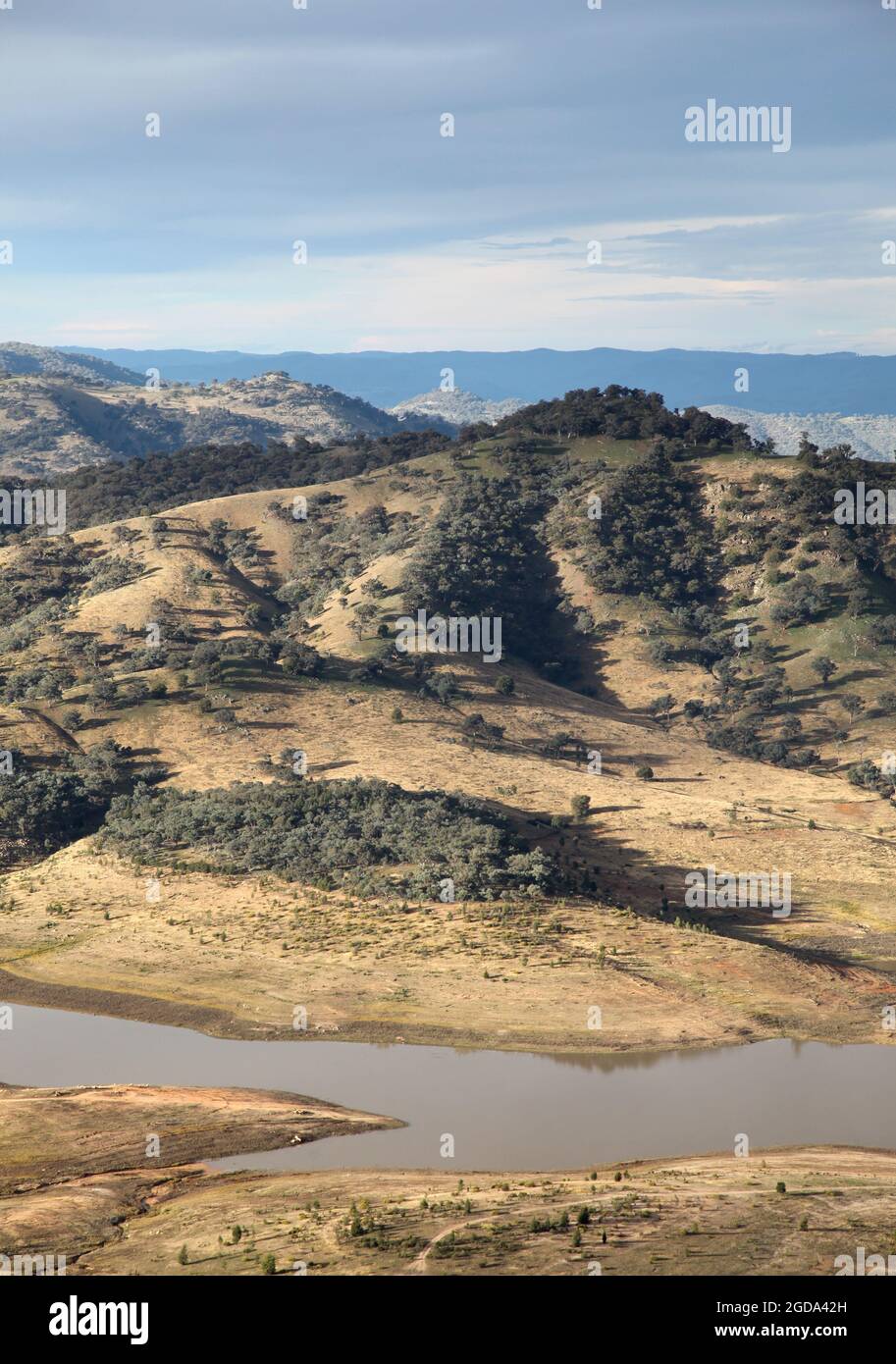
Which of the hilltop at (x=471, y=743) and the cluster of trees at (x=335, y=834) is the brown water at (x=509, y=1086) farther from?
the cluster of trees at (x=335, y=834)

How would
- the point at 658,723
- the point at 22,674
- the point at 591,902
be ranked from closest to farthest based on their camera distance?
1. the point at 591,902
2. the point at 22,674
3. the point at 658,723

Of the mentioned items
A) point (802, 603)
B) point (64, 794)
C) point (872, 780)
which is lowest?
point (872, 780)

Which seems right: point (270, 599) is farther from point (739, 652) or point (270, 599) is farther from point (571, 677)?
point (739, 652)

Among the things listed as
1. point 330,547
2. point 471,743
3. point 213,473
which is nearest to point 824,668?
point 471,743

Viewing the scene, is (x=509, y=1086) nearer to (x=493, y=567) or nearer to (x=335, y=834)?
(x=335, y=834)

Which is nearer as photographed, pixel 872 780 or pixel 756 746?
pixel 872 780

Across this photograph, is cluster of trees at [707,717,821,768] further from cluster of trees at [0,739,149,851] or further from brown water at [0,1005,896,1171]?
brown water at [0,1005,896,1171]
